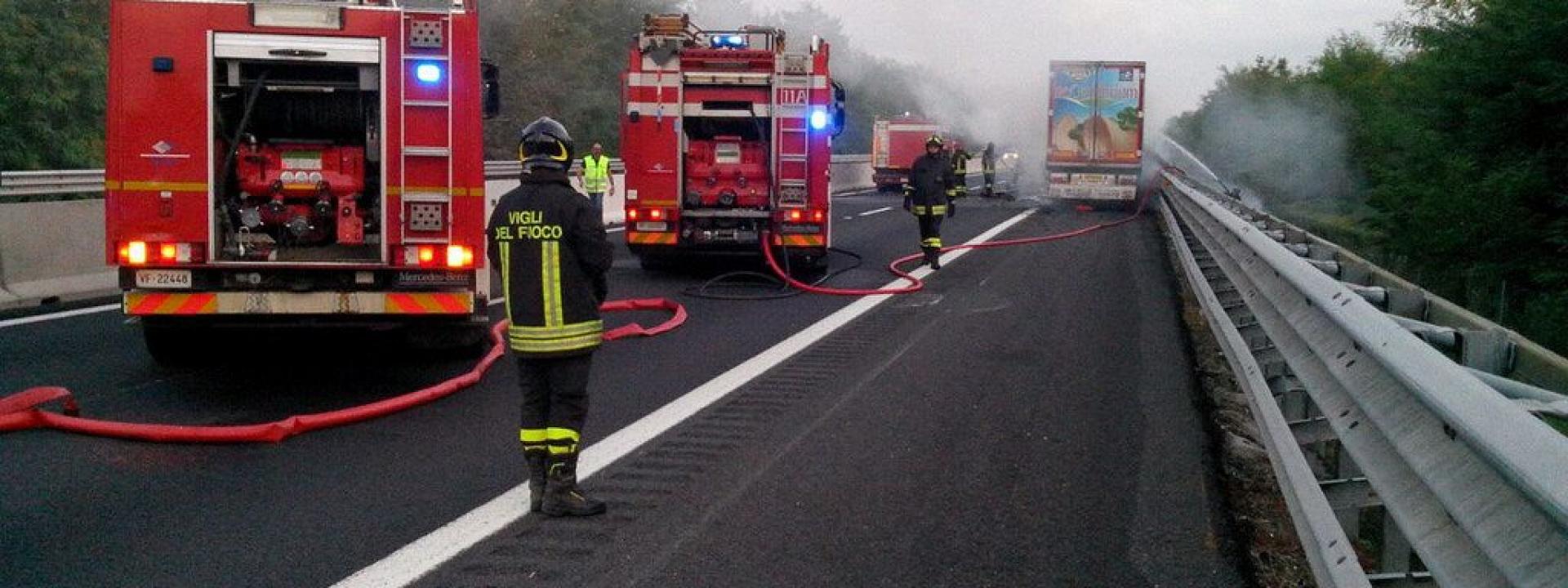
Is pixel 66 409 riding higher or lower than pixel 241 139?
lower

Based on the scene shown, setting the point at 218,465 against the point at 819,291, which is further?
the point at 819,291

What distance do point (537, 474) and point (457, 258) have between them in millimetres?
3937

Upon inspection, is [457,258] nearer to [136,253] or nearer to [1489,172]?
[136,253]

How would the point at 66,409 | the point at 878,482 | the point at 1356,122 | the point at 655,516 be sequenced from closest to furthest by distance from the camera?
the point at 655,516 < the point at 878,482 < the point at 66,409 < the point at 1356,122

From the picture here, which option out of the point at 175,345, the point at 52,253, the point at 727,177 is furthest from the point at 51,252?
the point at 727,177

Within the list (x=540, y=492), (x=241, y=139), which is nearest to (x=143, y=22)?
(x=241, y=139)

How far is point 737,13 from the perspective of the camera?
58.1 meters

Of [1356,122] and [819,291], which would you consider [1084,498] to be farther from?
[1356,122]

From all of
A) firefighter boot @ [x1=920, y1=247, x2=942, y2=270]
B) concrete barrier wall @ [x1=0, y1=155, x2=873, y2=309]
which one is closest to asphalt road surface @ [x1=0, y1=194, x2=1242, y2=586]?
concrete barrier wall @ [x1=0, y1=155, x2=873, y2=309]

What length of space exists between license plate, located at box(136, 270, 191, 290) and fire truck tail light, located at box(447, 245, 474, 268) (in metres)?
1.68

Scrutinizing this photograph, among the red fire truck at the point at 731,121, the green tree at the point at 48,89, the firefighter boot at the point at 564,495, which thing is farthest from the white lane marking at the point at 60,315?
the green tree at the point at 48,89

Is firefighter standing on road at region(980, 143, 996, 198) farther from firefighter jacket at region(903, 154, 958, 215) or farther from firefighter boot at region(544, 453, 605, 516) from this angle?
firefighter boot at region(544, 453, 605, 516)

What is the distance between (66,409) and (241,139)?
268 centimetres

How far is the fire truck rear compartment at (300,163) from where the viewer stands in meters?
10.1
